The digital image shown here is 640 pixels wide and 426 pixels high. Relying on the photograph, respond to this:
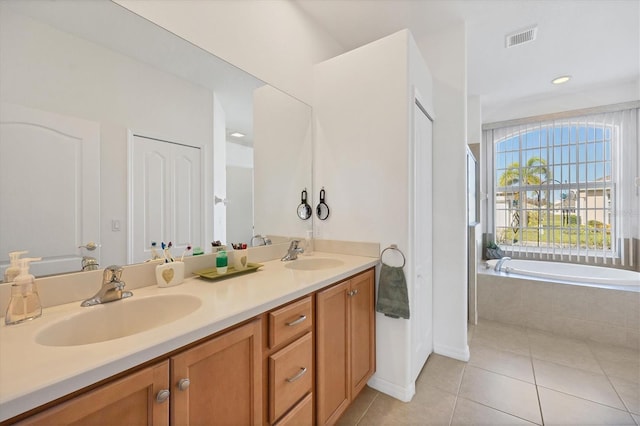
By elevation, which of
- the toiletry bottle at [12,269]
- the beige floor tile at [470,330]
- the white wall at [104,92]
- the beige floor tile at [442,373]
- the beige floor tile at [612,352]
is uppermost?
the white wall at [104,92]

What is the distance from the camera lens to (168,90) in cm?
131

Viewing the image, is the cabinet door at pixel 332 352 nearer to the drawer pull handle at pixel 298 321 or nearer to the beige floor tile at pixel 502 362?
the drawer pull handle at pixel 298 321

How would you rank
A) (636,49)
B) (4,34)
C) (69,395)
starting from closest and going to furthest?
(69,395) < (4,34) < (636,49)

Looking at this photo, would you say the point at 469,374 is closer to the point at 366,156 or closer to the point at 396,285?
the point at 396,285

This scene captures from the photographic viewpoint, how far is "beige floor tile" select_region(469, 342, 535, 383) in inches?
78.4

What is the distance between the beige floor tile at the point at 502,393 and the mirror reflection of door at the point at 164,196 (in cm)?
199

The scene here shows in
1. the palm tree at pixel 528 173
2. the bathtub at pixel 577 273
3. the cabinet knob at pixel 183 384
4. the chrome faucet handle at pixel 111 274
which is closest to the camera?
the cabinet knob at pixel 183 384

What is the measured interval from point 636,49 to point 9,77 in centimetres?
444

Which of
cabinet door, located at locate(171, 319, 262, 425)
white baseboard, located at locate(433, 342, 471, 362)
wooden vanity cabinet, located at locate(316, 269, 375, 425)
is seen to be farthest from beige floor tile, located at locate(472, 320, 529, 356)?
cabinet door, located at locate(171, 319, 262, 425)

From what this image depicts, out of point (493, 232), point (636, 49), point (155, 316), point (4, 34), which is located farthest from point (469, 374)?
point (636, 49)

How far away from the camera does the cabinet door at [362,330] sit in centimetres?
155

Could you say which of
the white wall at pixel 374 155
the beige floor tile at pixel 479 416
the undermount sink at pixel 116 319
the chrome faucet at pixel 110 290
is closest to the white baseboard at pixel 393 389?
the white wall at pixel 374 155

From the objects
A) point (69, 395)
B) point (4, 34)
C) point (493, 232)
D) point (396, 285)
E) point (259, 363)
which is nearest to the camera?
point (69, 395)

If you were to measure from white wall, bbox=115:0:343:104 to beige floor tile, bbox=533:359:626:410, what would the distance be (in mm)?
2676
